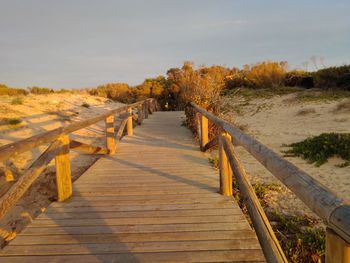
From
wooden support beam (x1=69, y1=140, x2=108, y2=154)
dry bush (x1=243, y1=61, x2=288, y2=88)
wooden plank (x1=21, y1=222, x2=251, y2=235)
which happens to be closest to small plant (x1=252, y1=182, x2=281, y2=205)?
wooden plank (x1=21, y1=222, x2=251, y2=235)

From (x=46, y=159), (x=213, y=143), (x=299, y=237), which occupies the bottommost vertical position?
(x=299, y=237)

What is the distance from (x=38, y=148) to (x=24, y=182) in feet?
20.3

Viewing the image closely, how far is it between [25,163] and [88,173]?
2805 millimetres

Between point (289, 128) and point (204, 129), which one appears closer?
point (204, 129)

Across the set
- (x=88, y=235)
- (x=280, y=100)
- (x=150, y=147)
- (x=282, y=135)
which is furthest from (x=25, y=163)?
(x=280, y=100)

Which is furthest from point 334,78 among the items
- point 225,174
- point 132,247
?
point 132,247

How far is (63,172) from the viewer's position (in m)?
3.69

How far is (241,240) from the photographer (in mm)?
2666

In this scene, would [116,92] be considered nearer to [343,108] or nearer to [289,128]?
[289,128]

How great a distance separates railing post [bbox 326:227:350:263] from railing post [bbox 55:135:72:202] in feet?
10.00

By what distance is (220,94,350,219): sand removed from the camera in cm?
527

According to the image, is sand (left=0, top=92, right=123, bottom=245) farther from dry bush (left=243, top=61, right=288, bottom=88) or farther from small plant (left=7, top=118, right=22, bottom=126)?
dry bush (left=243, top=61, right=288, bottom=88)

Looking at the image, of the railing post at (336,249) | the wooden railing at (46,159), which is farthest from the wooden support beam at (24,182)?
the railing post at (336,249)

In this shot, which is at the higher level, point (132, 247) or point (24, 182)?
point (24, 182)
